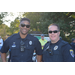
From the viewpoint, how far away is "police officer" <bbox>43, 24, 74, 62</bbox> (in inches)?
61.9

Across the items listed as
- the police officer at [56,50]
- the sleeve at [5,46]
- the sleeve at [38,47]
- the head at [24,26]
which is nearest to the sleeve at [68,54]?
the police officer at [56,50]

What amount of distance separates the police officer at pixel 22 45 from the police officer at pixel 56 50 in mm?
431

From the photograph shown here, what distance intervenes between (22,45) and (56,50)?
892 millimetres

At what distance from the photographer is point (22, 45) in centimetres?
195

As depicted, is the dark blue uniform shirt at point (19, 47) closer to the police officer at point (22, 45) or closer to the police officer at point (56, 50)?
the police officer at point (22, 45)

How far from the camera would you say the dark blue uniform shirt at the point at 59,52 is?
61.3 inches

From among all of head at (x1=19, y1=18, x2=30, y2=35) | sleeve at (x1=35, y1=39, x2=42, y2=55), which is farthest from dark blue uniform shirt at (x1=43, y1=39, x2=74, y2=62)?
head at (x1=19, y1=18, x2=30, y2=35)

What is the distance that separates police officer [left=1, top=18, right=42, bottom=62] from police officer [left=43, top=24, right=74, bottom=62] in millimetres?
431

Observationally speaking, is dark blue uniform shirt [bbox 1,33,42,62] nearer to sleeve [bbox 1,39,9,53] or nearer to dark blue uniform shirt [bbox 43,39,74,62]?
sleeve [bbox 1,39,9,53]

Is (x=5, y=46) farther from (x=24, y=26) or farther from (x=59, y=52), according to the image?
(x=59, y=52)

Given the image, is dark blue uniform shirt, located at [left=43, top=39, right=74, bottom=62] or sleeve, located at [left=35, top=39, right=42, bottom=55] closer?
dark blue uniform shirt, located at [left=43, top=39, right=74, bottom=62]

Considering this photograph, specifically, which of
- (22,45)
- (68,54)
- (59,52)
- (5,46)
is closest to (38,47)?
(22,45)

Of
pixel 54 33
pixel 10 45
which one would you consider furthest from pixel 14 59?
pixel 54 33

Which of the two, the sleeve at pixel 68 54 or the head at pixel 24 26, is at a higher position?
the head at pixel 24 26
